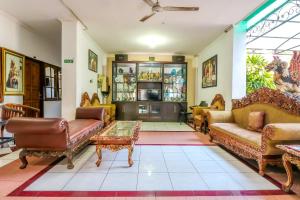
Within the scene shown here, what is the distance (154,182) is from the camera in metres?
2.57

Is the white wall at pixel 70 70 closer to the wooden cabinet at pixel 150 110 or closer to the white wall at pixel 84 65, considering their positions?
the white wall at pixel 84 65

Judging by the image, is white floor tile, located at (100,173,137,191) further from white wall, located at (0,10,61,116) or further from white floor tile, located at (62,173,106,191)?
white wall, located at (0,10,61,116)

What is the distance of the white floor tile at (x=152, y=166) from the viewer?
9.74 ft

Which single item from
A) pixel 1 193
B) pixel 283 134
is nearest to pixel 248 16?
pixel 283 134

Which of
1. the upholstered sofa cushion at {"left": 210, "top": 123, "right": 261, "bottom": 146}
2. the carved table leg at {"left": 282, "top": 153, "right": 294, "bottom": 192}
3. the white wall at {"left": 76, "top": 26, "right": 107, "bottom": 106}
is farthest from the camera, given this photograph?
the white wall at {"left": 76, "top": 26, "right": 107, "bottom": 106}

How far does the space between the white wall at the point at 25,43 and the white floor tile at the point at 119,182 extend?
3588 mm

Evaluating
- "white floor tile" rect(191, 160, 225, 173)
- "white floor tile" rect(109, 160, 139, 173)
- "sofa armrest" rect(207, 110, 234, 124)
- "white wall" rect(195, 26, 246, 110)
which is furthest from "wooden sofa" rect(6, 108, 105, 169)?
"white wall" rect(195, 26, 246, 110)

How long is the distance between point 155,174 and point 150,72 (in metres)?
6.66

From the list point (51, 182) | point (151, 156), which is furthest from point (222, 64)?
point (51, 182)

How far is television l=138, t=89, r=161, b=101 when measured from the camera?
9.05m

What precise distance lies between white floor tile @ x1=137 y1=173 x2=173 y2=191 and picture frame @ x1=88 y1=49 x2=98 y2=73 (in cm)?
473

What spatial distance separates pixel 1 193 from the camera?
2275 millimetres

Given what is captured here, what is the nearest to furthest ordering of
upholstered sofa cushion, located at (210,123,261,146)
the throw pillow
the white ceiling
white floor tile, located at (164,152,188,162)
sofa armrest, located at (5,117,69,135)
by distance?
1. sofa armrest, located at (5,117,69,135)
2. upholstered sofa cushion, located at (210,123,261,146)
3. white floor tile, located at (164,152,188,162)
4. the throw pillow
5. the white ceiling

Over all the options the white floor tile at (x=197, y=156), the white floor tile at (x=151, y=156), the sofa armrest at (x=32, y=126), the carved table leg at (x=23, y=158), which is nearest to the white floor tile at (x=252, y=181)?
the white floor tile at (x=197, y=156)
